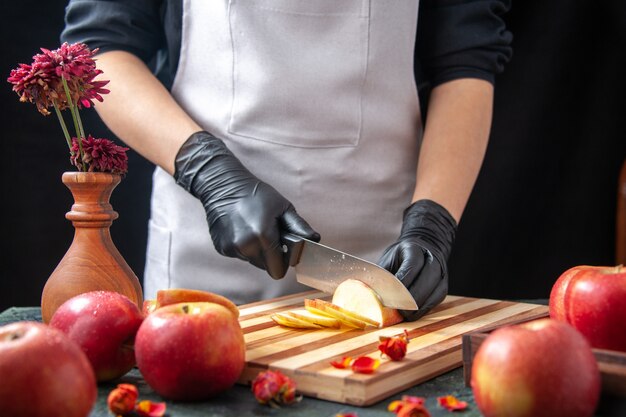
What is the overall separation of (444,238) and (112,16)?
91cm

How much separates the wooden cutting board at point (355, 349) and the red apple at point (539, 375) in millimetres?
192

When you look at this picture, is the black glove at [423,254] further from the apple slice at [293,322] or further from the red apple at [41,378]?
the red apple at [41,378]

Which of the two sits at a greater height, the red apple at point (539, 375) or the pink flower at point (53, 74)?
the pink flower at point (53, 74)

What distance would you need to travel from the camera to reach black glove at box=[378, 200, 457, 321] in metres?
1.51

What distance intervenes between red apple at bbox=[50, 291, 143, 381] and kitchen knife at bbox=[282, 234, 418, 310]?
0.48 meters

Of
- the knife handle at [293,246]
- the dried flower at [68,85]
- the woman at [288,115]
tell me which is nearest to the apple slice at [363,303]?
the knife handle at [293,246]

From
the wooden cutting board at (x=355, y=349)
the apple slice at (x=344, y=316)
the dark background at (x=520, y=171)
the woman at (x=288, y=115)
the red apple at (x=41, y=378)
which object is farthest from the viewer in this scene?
the dark background at (x=520, y=171)

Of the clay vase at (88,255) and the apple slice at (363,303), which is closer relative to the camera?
the clay vase at (88,255)

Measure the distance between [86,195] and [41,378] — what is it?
1.58 ft

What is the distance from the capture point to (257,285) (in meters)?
1.88

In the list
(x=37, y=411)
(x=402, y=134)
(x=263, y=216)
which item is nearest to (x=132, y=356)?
(x=37, y=411)

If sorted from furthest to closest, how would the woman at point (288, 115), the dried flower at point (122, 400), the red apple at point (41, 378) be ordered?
1. the woman at point (288, 115)
2. the dried flower at point (122, 400)
3. the red apple at point (41, 378)

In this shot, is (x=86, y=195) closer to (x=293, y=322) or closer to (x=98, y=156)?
(x=98, y=156)

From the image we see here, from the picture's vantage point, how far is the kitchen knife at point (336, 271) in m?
1.38
